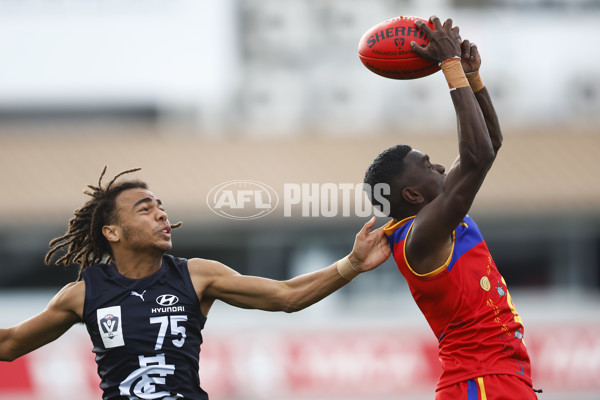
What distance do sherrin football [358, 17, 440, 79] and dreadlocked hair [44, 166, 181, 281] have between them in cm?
161

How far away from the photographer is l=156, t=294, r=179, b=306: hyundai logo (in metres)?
5.05

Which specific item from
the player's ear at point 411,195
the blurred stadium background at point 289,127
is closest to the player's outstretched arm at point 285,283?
the player's ear at point 411,195

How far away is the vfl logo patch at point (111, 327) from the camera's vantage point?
499cm

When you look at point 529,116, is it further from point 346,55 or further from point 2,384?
point 2,384

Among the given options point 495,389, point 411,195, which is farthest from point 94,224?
point 495,389

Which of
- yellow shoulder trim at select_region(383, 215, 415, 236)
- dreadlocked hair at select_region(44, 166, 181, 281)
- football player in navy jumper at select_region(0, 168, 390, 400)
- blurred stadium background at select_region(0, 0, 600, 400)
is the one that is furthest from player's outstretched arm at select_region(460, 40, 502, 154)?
blurred stadium background at select_region(0, 0, 600, 400)

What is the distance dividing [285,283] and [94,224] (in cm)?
129

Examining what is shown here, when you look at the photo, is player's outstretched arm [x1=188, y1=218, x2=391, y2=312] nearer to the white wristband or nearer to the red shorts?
the white wristband

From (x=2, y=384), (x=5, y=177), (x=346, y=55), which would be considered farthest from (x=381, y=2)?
(x=2, y=384)

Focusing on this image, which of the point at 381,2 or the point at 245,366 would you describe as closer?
the point at 245,366

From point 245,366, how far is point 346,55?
7.07 m

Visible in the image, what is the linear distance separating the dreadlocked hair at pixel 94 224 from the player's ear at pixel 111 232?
45 mm

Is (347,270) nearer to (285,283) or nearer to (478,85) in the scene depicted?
(285,283)

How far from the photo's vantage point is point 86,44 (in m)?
17.5
